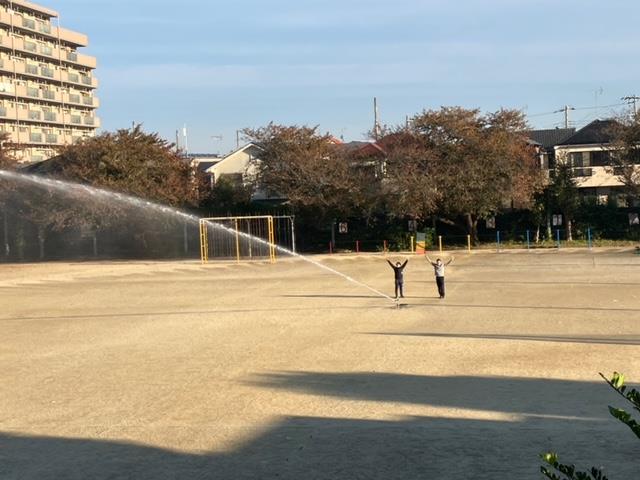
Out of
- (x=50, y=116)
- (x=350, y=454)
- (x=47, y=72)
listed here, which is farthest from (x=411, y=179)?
(x=47, y=72)

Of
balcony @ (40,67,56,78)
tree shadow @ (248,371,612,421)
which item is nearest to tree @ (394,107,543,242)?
tree shadow @ (248,371,612,421)

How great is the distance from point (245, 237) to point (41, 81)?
51.5 metres

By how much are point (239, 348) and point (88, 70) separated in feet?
296

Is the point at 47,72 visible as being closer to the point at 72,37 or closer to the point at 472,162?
the point at 72,37

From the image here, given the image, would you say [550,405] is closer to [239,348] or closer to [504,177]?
[239,348]

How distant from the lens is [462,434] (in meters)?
7.61

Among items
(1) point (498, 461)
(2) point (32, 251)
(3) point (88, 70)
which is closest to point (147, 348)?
(1) point (498, 461)

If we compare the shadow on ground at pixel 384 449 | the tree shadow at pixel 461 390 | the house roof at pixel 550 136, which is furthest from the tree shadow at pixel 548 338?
the house roof at pixel 550 136

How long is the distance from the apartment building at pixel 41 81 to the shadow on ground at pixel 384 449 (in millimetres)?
70228

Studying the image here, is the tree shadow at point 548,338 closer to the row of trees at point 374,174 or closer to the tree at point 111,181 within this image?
the row of trees at point 374,174

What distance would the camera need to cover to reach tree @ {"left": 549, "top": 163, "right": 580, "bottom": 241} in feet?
140

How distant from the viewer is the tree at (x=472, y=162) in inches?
1580

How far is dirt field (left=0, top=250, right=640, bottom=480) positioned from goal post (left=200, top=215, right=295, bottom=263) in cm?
1928

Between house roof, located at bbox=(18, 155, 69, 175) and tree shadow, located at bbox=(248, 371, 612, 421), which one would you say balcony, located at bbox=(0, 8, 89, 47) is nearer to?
house roof, located at bbox=(18, 155, 69, 175)
